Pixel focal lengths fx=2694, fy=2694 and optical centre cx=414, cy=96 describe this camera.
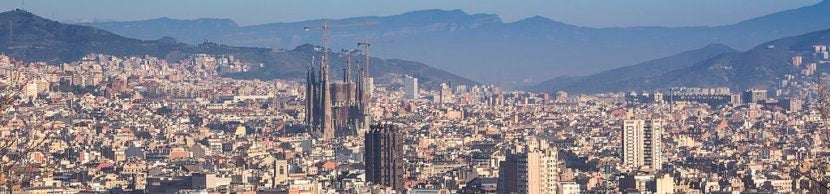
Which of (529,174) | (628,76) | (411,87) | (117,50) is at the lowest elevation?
(529,174)

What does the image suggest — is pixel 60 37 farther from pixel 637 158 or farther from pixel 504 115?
pixel 637 158

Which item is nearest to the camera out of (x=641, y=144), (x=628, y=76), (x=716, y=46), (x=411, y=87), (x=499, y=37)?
(x=641, y=144)

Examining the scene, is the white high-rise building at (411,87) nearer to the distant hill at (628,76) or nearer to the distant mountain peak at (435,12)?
the distant hill at (628,76)

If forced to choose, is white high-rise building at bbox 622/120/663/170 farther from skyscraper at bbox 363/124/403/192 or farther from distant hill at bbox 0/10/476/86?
distant hill at bbox 0/10/476/86

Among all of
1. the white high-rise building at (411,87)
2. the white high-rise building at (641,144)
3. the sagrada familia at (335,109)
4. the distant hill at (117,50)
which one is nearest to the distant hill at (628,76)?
the distant hill at (117,50)

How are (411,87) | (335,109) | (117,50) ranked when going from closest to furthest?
(335,109) < (117,50) < (411,87)

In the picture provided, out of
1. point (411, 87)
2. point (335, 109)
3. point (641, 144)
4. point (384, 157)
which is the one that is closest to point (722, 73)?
point (411, 87)

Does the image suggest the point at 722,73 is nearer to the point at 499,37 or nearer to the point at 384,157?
the point at 499,37

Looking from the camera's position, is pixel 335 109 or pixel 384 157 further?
pixel 335 109
